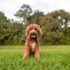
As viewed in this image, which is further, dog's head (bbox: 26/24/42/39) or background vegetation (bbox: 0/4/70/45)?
background vegetation (bbox: 0/4/70/45)

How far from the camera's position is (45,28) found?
3459 centimetres

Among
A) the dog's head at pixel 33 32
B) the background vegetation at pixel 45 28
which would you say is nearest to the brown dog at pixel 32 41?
the dog's head at pixel 33 32

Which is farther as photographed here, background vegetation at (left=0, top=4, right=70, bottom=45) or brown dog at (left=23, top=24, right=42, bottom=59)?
background vegetation at (left=0, top=4, right=70, bottom=45)

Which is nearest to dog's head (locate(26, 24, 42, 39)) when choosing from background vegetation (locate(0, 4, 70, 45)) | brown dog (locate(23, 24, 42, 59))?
brown dog (locate(23, 24, 42, 59))

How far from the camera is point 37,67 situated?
589 centimetres

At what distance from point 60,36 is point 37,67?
2952 cm

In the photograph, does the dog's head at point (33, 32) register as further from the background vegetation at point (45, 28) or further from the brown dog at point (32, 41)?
the background vegetation at point (45, 28)

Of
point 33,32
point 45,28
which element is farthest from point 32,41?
point 45,28

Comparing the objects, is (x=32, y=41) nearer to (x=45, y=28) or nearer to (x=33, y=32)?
(x=33, y=32)

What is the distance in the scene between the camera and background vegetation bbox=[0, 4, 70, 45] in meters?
35.0

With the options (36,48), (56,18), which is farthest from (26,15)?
(36,48)

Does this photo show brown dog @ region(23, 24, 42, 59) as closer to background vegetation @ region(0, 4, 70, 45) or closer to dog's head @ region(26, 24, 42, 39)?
dog's head @ region(26, 24, 42, 39)

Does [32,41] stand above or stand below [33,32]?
below

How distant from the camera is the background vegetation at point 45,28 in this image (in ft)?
115
